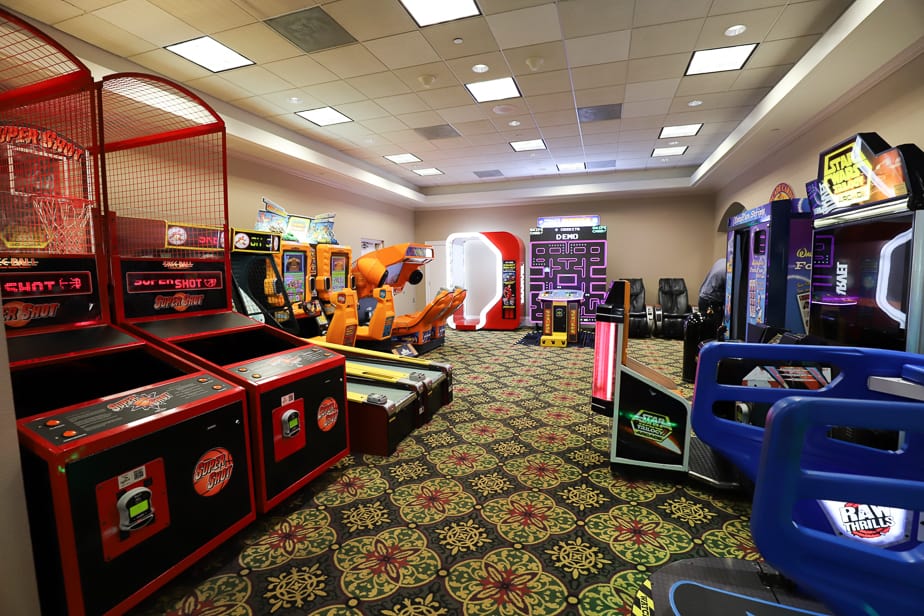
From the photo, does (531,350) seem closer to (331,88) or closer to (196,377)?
(331,88)

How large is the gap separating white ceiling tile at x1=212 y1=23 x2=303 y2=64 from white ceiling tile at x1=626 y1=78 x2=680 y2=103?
351 centimetres

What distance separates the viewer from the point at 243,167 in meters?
5.83

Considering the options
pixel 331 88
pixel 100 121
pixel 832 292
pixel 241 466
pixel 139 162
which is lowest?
pixel 241 466

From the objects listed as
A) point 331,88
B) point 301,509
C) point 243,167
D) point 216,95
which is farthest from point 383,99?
point 301,509

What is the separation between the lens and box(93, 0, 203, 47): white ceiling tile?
10.1ft

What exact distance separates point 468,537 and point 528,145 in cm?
607

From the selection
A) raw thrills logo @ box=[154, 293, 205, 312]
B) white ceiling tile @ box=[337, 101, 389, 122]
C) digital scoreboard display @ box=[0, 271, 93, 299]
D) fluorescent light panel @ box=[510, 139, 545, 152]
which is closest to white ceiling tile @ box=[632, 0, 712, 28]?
white ceiling tile @ box=[337, 101, 389, 122]

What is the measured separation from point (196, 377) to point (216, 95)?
427 cm

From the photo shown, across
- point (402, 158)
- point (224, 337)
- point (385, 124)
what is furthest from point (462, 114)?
point (224, 337)

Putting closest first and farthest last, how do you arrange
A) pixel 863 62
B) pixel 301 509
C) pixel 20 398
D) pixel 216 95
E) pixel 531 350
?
pixel 20 398
pixel 301 509
pixel 863 62
pixel 216 95
pixel 531 350

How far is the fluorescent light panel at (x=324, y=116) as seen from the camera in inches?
203

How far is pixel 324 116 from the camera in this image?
5.34m

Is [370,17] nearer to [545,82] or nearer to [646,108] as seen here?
[545,82]

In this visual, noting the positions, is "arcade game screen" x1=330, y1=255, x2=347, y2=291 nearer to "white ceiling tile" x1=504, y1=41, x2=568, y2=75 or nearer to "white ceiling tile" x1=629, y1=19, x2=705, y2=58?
"white ceiling tile" x1=504, y1=41, x2=568, y2=75
